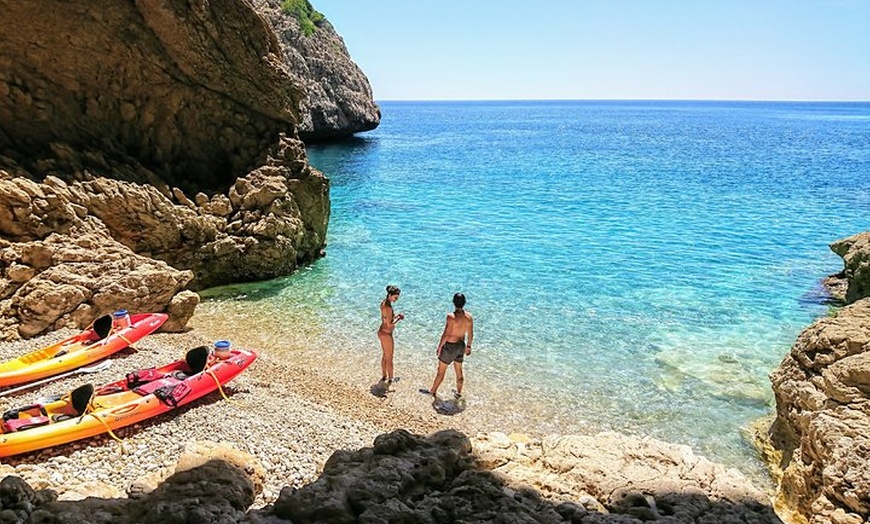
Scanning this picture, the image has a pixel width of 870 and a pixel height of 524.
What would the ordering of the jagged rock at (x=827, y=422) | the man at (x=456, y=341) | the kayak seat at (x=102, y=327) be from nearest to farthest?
1. the jagged rock at (x=827, y=422)
2. the man at (x=456, y=341)
3. the kayak seat at (x=102, y=327)

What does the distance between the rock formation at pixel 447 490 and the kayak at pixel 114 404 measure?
2.58 m

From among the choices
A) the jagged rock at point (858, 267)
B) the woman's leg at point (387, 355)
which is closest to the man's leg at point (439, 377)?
the woman's leg at point (387, 355)

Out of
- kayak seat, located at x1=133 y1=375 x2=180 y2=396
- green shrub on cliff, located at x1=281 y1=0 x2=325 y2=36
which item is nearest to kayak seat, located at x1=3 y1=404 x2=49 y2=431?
kayak seat, located at x1=133 y1=375 x2=180 y2=396

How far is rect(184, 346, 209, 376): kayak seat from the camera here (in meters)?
9.33

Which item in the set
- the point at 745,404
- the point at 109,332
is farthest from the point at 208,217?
the point at 745,404

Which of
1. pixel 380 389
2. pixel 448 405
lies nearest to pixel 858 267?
pixel 448 405

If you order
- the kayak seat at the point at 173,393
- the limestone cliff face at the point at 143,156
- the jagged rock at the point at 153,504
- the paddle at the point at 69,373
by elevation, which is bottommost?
the paddle at the point at 69,373

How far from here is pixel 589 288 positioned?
57.2 ft

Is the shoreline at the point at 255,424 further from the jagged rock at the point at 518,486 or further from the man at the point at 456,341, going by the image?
the jagged rock at the point at 518,486

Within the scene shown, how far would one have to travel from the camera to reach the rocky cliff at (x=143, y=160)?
1165cm

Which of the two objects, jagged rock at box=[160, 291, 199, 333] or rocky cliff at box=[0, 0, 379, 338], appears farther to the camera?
jagged rock at box=[160, 291, 199, 333]

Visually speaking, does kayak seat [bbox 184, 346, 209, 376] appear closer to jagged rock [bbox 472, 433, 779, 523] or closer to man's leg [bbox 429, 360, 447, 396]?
man's leg [bbox 429, 360, 447, 396]

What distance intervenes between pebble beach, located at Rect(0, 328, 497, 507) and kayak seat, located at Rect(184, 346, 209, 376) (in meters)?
0.51

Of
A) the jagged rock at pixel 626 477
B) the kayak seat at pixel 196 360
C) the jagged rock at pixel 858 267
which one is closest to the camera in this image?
the jagged rock at pixel 626 477
